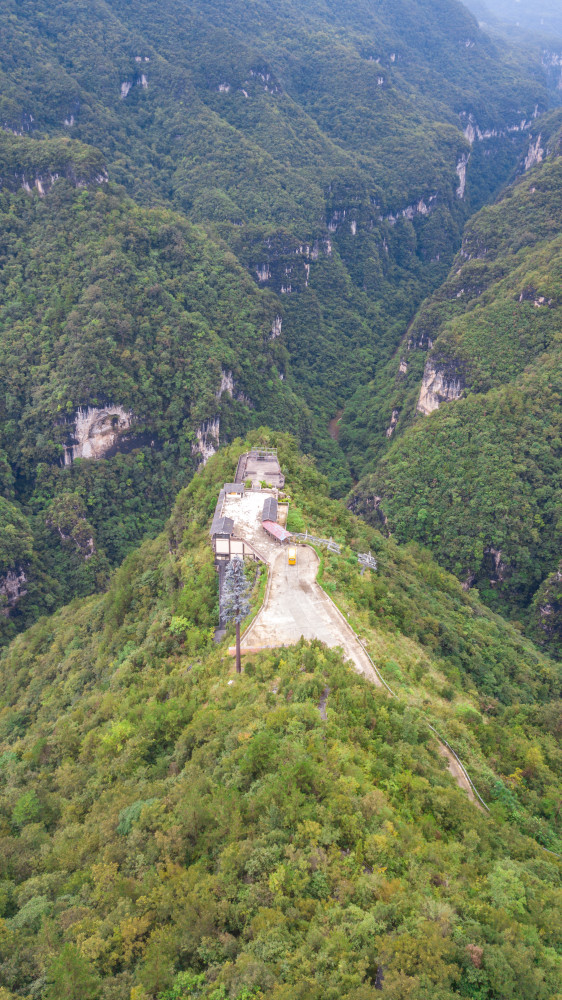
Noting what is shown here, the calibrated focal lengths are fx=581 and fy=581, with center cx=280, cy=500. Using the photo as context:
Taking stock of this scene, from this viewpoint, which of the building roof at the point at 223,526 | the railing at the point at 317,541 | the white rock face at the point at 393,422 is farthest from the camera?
the white rock face at the point at 393,422

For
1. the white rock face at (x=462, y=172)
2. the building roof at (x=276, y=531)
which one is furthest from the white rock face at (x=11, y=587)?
the white rock face at (x=462, y=172)

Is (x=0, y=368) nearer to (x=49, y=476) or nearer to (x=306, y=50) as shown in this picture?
(x=49, y=476)

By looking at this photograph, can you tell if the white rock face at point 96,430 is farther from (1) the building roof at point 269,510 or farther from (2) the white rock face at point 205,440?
(1) the building roof at point 269,510

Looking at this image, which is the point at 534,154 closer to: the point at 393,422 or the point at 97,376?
the point at 393,422

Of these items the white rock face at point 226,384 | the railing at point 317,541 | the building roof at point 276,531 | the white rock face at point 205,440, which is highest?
the white rock face at point 226,384

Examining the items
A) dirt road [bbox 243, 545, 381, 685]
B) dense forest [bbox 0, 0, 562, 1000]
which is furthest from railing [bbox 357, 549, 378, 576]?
dirt road [bbox 243, 545, 381, 685]

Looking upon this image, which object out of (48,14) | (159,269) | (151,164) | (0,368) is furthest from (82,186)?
(48,14)

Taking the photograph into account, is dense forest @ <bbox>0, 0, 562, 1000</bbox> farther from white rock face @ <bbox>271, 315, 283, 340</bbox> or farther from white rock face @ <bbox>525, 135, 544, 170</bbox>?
white rock face @ <bbox>525, 135, 544, 170</bbox>
